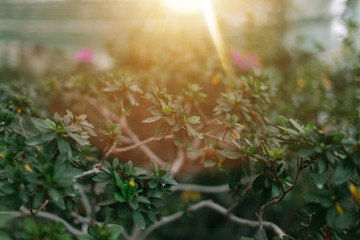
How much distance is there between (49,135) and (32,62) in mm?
7098

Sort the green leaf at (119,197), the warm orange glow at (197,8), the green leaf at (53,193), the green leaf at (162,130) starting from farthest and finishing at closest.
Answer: the warm orange glow at (197,8), the green leaf at (162,130), the green leaf at (119,197), the green leaf at (53,193)

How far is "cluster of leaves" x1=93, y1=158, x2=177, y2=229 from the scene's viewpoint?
1.00 meters

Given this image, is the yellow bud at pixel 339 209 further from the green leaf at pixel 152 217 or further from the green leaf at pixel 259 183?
the green leaf at pixel 152 217

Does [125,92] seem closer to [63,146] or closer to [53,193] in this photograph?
[63,146]

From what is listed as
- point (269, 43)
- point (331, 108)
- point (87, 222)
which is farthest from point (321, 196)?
point (269, 43)

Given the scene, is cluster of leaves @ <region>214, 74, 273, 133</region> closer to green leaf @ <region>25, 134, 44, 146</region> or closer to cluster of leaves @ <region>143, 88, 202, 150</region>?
cluster of leaves @ <region>143, 88, 202, 150</region>

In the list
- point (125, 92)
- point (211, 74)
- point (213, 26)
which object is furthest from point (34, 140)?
point (213, 26)

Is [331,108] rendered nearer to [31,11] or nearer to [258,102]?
[258,102]

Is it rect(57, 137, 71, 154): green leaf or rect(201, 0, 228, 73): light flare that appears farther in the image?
rect(201, 0, 228, 73): light flare

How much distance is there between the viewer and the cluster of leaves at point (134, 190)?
100 cm

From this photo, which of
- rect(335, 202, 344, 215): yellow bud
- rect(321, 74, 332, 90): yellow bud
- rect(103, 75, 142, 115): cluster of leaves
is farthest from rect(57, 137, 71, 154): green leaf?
rect(321, 74, 332, 90): yellow bud

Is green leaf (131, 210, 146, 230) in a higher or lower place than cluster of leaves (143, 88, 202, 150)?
lower

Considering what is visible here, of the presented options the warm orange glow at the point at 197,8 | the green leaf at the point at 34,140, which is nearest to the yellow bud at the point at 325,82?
the warm orange glow at the point at 197,8

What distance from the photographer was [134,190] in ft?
3.36
